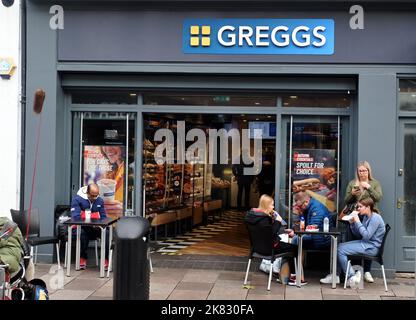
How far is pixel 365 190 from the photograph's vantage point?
8.82 m

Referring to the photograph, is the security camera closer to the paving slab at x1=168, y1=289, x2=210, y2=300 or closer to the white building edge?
the white building edge

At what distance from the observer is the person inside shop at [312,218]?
8.98 meters

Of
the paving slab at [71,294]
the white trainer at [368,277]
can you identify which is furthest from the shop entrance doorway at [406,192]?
the paving slab at [71,294]

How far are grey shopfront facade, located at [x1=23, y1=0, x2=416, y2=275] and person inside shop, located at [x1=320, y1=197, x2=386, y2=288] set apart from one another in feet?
3.17

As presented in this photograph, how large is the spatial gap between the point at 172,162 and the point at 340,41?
16.1 ft

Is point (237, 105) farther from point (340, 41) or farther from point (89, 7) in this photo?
point (89, 7)

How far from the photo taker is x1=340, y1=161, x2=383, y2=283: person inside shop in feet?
28.9

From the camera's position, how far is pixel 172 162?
42.4 feet

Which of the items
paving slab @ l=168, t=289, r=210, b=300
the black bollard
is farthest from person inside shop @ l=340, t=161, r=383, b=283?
the black bollard

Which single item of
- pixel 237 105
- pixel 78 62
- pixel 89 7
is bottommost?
pixel 237 105

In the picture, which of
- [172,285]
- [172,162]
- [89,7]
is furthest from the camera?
[172,162]

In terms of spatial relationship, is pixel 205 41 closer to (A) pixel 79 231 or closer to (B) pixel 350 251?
(A) pixel 79 231

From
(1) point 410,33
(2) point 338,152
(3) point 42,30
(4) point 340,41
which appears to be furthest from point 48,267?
(1) point 410,33

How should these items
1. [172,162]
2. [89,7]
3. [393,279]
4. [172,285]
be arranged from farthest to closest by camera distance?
[172,162] < [89,7] < [393,279] < [172,285]
